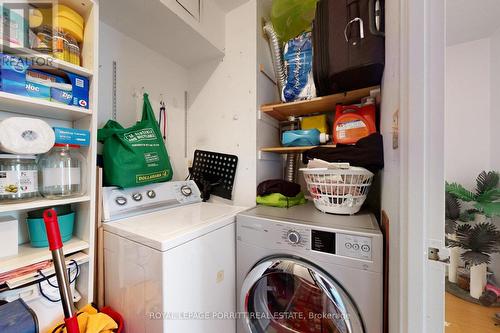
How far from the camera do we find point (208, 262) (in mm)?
873

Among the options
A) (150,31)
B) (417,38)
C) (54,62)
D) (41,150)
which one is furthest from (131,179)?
(417,38)

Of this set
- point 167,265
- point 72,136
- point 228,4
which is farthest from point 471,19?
point 72,136

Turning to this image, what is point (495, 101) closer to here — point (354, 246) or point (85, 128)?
point (354, 246)

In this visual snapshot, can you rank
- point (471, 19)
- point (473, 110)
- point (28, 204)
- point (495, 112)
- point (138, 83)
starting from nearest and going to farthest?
point (28, 204)
point (138, 83)
point (471, 19)
point (495, 112)
point (473, 110)

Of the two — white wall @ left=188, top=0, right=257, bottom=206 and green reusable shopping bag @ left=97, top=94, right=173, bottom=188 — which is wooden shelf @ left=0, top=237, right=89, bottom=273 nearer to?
green reusable shopping bag @ left=97, top=94, right=173, bottom=188

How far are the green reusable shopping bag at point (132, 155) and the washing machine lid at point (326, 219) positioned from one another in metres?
0.60

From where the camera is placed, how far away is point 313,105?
129 cm

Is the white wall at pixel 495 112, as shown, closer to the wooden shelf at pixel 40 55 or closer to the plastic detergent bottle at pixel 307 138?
the plastic detergent bottle at pixel 307 138

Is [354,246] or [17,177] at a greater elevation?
[17,177]

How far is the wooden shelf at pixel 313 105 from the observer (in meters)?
1.11

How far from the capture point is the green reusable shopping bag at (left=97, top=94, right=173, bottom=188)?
1000mm

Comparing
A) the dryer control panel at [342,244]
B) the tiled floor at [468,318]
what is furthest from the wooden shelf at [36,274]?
the tiled floor at [468,318]

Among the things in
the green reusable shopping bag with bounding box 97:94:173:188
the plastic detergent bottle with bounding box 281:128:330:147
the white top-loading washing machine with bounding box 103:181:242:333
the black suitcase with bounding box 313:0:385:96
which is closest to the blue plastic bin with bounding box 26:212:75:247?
the white top-loading washing machine with bounding box 103:181:242:333

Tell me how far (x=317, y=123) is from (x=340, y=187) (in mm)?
569
